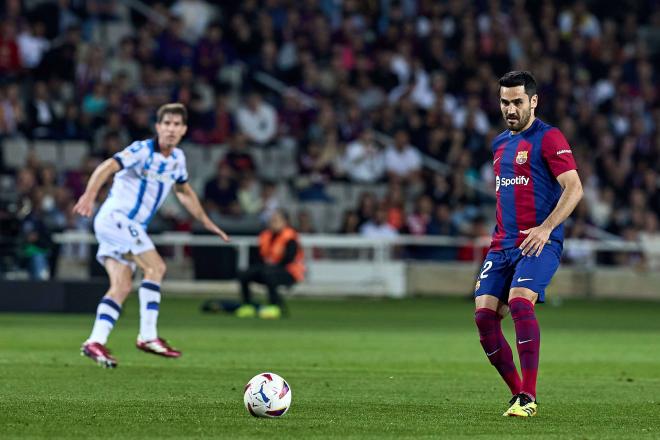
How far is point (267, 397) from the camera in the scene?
8375 millimetres

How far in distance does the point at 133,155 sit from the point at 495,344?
4533mm

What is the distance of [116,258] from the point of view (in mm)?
12656

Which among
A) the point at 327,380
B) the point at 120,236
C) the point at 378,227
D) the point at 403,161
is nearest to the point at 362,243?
the point at 378,227

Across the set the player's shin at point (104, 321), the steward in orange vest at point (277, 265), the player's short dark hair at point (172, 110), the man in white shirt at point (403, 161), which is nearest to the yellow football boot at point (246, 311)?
the steward in orange vest at point (277, 265)

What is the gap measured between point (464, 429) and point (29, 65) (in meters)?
18.6

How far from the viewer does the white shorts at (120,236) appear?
1258 centimetres

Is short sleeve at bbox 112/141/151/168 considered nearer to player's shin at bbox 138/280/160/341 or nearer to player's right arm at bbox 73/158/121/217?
player's right arm at bbox 73/158/121/217

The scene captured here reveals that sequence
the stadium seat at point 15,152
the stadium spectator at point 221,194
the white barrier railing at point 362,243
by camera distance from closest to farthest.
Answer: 1. the white barrier railing at point 362,243
2. the stadium seat at point 15,152
3. the stadium spectator at point 221,194

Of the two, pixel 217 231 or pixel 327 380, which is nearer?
pixel 327 380

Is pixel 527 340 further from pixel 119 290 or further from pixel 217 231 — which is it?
pixel 119 290

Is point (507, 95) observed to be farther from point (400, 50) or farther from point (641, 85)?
point (641, 85)

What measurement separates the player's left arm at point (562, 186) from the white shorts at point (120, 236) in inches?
185

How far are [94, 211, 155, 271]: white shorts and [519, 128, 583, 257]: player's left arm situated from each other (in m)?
4.69

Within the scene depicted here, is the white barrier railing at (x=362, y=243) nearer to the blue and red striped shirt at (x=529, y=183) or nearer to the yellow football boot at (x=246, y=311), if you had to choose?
the yellow football boot at (x=246, y=311)
